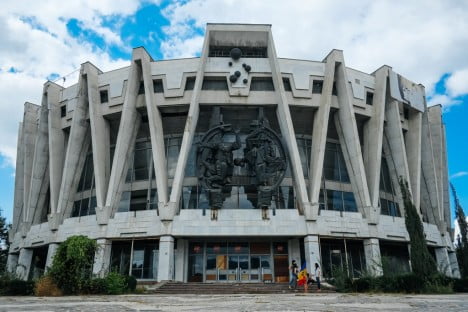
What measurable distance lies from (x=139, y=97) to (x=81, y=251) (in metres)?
17.9

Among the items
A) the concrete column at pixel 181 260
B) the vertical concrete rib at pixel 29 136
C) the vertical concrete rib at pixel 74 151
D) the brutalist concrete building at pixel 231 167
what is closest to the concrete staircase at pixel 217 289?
the brutalist concrete building at pixel 231 167

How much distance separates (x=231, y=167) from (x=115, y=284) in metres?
13.9

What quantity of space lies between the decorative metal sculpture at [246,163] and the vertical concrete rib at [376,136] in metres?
8.40

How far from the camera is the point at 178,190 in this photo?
29000mm

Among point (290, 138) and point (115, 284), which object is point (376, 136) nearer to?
point (290, 138)

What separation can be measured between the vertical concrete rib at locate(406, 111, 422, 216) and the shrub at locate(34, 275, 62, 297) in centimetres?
3118

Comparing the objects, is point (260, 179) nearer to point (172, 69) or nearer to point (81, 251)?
point (172, 69)

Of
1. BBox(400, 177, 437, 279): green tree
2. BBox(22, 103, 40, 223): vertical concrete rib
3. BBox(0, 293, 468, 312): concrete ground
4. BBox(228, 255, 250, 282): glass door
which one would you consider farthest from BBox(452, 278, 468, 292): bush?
BBox(22, 103, 40, 223): vertical concrete rib

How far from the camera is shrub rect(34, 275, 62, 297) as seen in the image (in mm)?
18328

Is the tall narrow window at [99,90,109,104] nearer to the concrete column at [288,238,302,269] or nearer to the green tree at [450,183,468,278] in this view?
the concrete column at [288,238,302,269]

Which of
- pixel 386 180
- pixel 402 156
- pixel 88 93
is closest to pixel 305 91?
pixel 402 156

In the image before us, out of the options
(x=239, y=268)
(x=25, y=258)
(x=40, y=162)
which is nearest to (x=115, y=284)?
(x=239, y=268)

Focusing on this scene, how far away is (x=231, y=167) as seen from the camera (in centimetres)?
3050

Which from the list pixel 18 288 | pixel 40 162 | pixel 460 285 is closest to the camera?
pixel 18 288
